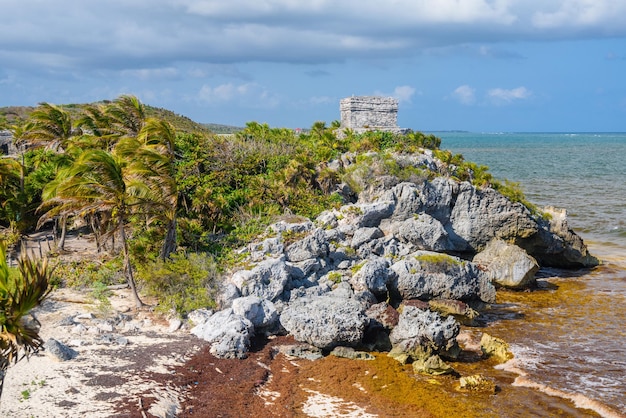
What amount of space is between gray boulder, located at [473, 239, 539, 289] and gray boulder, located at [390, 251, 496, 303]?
236cm

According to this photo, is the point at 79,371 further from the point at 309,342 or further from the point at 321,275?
the point at 321,275

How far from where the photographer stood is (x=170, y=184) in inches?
632

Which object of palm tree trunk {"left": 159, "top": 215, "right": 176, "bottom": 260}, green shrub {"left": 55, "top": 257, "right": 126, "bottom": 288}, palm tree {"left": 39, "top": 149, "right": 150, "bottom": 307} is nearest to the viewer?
palm tree {"left": 39, "top": 149, "right": 150, "bottom": 307}

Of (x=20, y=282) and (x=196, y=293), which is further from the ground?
(x=20, y=282)

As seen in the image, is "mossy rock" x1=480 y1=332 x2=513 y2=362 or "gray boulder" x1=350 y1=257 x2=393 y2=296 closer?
"mossy rock" x1=480 y1=332 x2=513 y2=362

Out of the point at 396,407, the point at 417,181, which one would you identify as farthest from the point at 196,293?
the point at 417,181

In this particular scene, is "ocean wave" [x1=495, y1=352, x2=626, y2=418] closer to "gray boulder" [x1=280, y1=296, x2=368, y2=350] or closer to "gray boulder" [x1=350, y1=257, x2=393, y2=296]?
"gray boulder" [x1=280, y1=296, x2=368, y2=350]

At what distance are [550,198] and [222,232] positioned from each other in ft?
97.4

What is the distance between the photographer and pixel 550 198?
1671 inches

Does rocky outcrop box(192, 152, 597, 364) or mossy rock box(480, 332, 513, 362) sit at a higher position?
rocky outcrop box(192, 152, 597, 364)

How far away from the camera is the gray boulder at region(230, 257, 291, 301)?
1609 cm

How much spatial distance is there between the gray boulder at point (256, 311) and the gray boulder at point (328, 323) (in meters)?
0.34

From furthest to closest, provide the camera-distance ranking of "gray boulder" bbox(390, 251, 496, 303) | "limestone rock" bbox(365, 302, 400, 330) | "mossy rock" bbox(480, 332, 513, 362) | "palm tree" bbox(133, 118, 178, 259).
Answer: "gray boulder" bbox(390, 251, 496, 303)
"palm tree" bbox(133, 118, 178, 259)
"limestone rock" bbox(365, 302, 400, 330)
"mossy rock" bbox(480, 332, 513, 362)

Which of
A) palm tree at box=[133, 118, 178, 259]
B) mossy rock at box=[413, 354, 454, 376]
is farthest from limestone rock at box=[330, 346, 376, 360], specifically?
palm tree at box=[133, 118, 178, 259]
